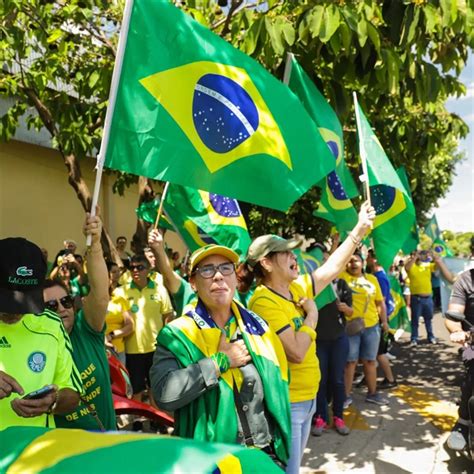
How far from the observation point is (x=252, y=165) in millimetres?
3354

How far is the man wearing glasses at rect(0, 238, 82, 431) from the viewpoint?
2.20 metres

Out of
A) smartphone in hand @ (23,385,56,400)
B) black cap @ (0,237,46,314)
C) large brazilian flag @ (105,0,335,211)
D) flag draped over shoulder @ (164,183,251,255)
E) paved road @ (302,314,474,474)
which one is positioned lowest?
paved road @ (302,314,474,474)

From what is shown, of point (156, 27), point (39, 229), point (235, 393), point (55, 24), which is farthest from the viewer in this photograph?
point (39, 229)

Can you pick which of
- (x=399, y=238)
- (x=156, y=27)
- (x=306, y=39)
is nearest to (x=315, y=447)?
(x=399, y=238)

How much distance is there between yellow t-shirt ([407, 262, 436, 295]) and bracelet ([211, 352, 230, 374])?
30.2 feet

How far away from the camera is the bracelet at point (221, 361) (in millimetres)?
2404

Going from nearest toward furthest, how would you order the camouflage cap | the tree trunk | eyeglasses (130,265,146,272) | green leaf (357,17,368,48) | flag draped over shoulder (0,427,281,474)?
flag draped over shoulder (0,427,281,474)
the camouflage cap
green leaf (357,17,368,48)
eyeglasses (130,265,146,272)
the tree trunk

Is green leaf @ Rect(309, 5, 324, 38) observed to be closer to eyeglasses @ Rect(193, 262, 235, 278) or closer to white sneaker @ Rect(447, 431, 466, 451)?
eyeglasses @ Rect(193, 262, 235, 278)

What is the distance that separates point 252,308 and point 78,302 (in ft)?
4.31

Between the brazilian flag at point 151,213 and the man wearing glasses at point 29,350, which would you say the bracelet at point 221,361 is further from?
the brazilian flag at point 151,213

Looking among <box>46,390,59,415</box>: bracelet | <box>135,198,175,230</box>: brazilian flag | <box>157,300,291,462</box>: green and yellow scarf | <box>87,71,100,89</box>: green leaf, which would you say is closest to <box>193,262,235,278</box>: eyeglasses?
<box>157,300,291,462</box>: green and yellow scarf

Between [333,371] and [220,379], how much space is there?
140 inches

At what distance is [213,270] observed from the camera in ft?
8.78

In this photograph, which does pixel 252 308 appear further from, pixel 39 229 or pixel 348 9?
pixel 39 229
